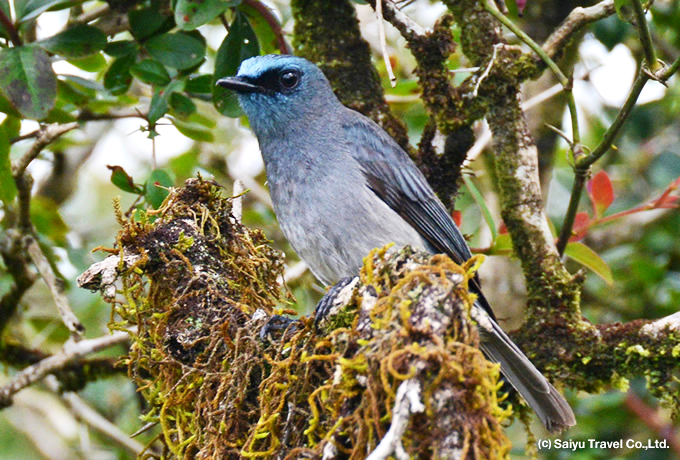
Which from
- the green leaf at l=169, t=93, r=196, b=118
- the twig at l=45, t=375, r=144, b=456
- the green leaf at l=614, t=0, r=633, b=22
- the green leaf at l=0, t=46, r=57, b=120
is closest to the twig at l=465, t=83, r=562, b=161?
the green leaf at l=614, t=0, r=633, b=22

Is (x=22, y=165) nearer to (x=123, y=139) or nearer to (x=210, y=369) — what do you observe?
(x=210, y=369)

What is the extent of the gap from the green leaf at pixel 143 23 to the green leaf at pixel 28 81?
638 millimetres

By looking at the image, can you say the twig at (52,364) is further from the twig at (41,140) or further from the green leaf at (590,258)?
the green leaf at (590,258)

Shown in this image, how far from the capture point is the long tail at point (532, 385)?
3.17 metres

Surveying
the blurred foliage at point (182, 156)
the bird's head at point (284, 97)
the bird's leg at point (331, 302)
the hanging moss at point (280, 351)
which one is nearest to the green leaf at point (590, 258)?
the blurred foliage at point (182, 156)

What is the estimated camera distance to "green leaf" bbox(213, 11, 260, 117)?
159 inches

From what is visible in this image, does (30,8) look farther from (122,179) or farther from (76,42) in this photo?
(122,179)

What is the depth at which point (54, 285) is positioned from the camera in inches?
171

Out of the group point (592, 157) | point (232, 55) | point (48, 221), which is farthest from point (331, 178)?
point (48, 221)

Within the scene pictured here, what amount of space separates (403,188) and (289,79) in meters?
0.91

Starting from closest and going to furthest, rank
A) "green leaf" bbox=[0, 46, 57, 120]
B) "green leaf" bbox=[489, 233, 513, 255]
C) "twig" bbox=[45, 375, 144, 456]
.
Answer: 1. "green leaf" bbox=[0, 46, 57, 120]
2. "green leaf" bbox=[489, 233, 513, 255]
3. "twig" bbox=[45, 375, 144, 456]

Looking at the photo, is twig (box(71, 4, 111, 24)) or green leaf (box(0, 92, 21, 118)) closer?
green leaf (box(0, 92, 21, 118))

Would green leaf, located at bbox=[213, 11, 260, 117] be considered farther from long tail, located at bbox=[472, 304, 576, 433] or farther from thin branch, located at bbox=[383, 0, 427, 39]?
long tail, located at bbox=[472, 304, 576, 433]

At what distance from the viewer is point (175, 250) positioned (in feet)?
10.3
